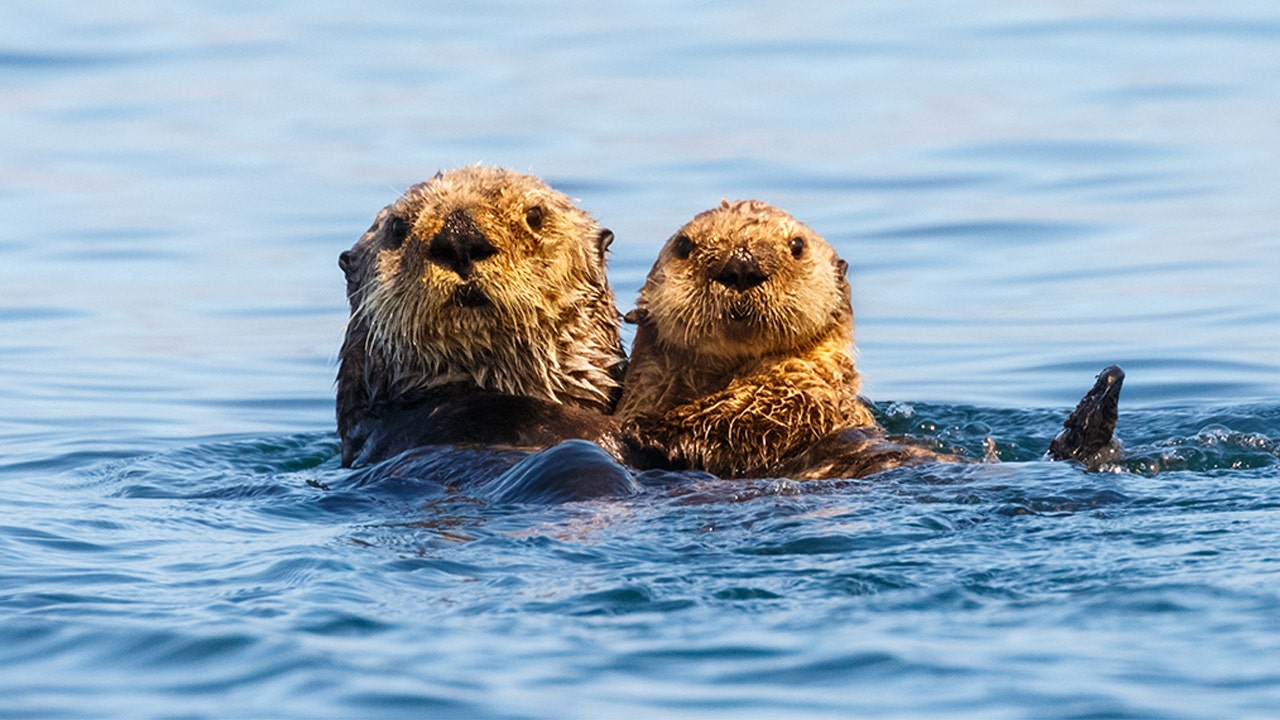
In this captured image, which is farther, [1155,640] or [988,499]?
[988,499]

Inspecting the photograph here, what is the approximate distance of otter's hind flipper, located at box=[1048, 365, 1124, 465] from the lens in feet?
18.8

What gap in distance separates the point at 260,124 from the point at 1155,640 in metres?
14.0

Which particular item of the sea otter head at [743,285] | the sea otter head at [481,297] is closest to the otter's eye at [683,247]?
the sea otter head at [743,285]

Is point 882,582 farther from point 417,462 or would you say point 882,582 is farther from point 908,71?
point 908,71

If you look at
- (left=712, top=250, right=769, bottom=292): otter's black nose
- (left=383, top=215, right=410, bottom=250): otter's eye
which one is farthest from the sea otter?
(left=383, top=215, right=410, bottom=250): otter's eye

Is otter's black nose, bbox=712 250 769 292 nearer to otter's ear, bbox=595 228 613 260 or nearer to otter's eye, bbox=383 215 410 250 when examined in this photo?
otter's ear, bbox=595 228 613 260

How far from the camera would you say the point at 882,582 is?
480cm

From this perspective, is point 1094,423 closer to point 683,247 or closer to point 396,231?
point 683,247

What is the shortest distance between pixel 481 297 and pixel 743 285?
2.99 feet

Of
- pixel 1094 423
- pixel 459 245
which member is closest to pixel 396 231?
pixel 459 245

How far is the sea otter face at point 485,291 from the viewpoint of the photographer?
6309 mm

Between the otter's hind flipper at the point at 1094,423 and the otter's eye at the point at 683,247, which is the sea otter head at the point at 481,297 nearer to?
the otter's eye at the point at 683,247

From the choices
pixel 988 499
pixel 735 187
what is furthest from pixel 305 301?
pixel 988 499

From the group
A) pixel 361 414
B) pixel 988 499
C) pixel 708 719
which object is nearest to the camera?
pixel 708 719
